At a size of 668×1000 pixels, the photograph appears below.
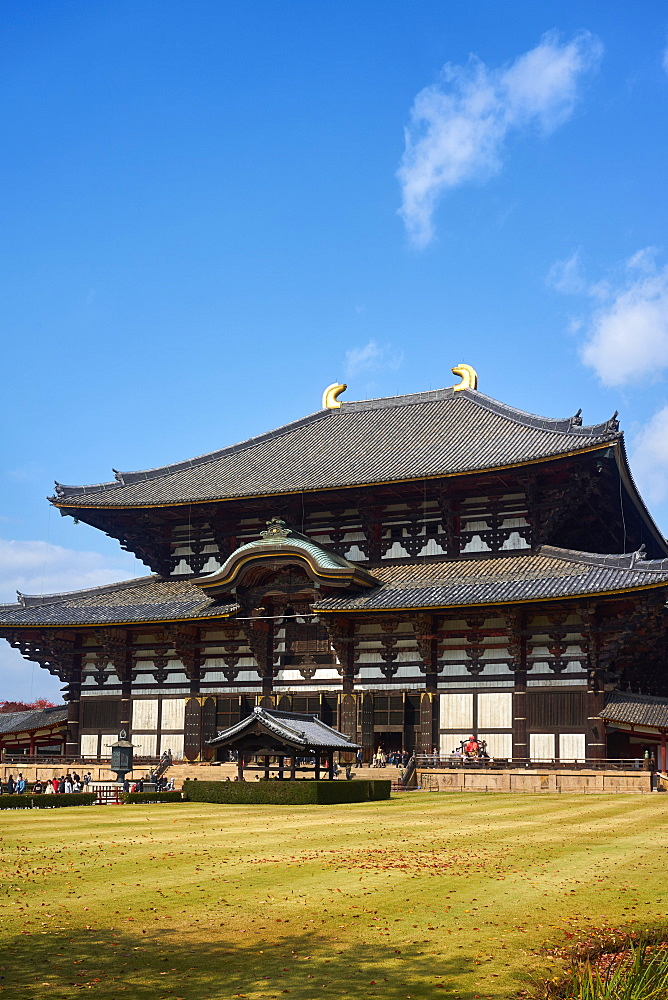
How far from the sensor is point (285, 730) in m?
36.5

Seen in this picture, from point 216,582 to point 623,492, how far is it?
22.0 m

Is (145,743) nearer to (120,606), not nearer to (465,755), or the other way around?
(120,606)

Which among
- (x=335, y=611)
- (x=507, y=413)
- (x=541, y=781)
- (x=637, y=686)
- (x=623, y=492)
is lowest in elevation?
(x=541, y=781)

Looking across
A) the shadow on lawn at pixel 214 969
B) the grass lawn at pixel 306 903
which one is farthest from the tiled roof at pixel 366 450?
the shadow on lawn at pixel 214 969

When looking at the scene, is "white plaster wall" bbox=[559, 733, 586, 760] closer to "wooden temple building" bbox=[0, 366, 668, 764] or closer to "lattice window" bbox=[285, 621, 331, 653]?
"wooden temple building" bbox=[0, 366, 668, 764]

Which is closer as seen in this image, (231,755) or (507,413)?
(231,755)

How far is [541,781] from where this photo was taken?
43688 mm

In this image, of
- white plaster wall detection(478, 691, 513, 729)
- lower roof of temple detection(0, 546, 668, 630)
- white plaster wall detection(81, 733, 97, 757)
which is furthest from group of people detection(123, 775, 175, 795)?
white plaster wall detection(478, 691, 513, 729)

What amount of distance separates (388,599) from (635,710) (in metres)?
12.2

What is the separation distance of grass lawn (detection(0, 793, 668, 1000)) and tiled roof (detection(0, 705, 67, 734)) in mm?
34146

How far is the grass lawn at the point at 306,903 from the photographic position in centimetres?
1216

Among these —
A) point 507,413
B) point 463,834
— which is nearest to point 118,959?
point 463,834

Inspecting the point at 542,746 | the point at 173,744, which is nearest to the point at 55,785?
the point at 173,744

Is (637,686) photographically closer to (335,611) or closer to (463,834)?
(335,611)
